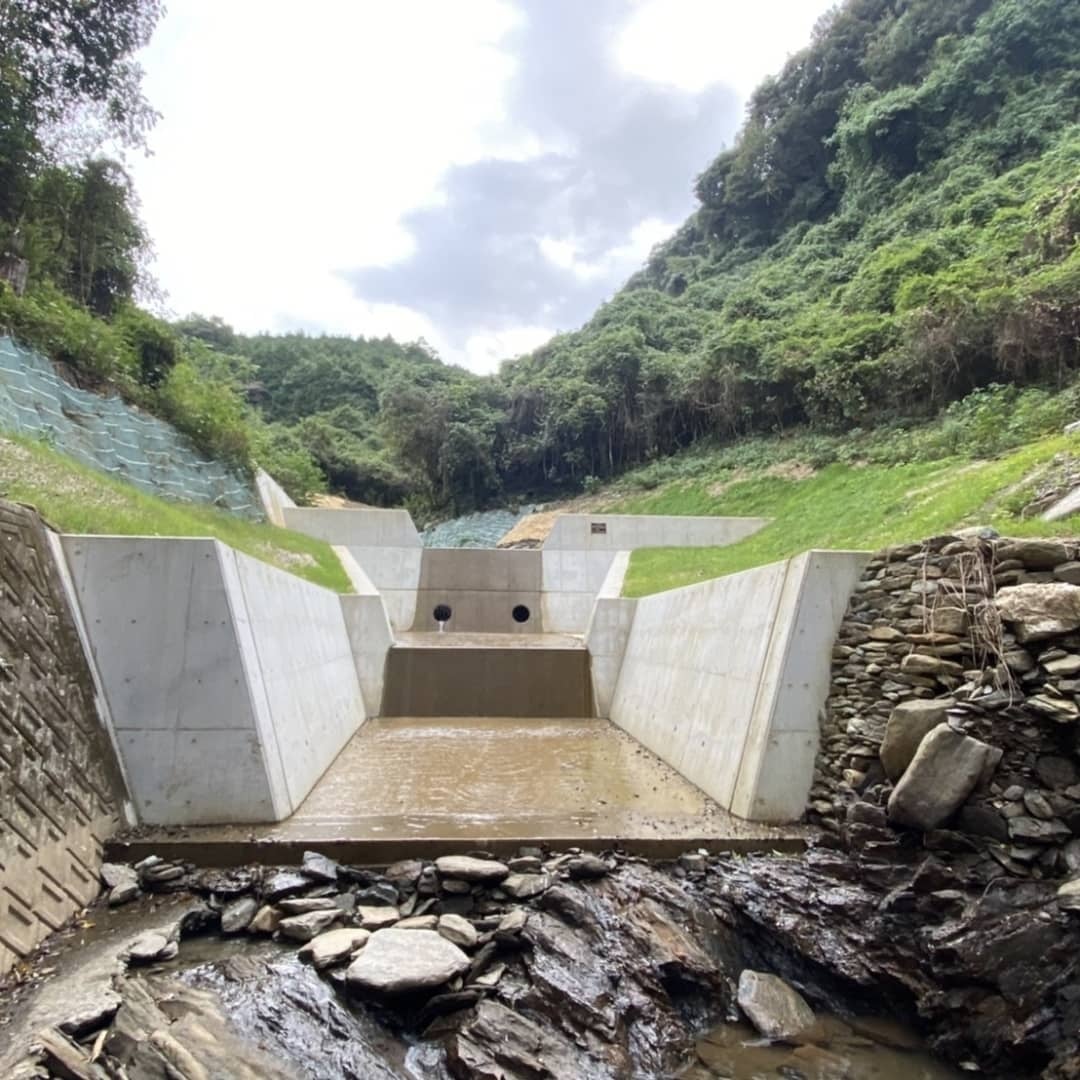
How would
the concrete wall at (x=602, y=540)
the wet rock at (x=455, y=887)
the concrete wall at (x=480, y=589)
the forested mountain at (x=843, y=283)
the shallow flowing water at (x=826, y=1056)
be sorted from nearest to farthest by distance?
the shallow flowing water at (x=826, y=1056) → the wet rock at (x=455, y=887) → the concrete wall at (x=480, y=589) → the concrete wall at (x=602, y=540) → the forested mountain at (x=843, y=283)

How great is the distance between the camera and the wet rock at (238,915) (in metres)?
3.73

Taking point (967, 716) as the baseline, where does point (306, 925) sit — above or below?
below

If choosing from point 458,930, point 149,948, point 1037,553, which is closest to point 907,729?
point 1037,553

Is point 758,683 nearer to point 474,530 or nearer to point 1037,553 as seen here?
point 1037,553

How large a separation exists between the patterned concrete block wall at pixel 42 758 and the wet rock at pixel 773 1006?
3.75m

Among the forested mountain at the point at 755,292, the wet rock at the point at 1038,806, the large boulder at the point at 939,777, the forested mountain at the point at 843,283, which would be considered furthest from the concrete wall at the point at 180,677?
the forested mountain at the point at 843,283

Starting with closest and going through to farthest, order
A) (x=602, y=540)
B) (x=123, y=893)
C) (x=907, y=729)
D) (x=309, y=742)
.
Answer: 1. (x=123, y=893)
2. (x=907, y=729)
3. (x=309, y=742)
4. (x=602, y=540)

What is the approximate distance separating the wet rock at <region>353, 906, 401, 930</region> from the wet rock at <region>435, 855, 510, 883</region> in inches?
15.2

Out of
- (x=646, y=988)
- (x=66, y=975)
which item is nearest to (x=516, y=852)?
(x=646, y=988)

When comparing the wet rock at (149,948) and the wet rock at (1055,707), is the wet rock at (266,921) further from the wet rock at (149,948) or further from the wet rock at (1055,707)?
the wet rock at (1055,707)

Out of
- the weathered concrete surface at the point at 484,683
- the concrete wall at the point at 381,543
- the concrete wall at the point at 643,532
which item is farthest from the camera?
the concrete wall at the point at 643,532

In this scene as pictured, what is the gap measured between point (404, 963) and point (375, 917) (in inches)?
21.0

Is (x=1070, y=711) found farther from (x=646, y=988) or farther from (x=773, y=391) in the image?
(x=773, y=391)

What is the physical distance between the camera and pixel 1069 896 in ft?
11.5
